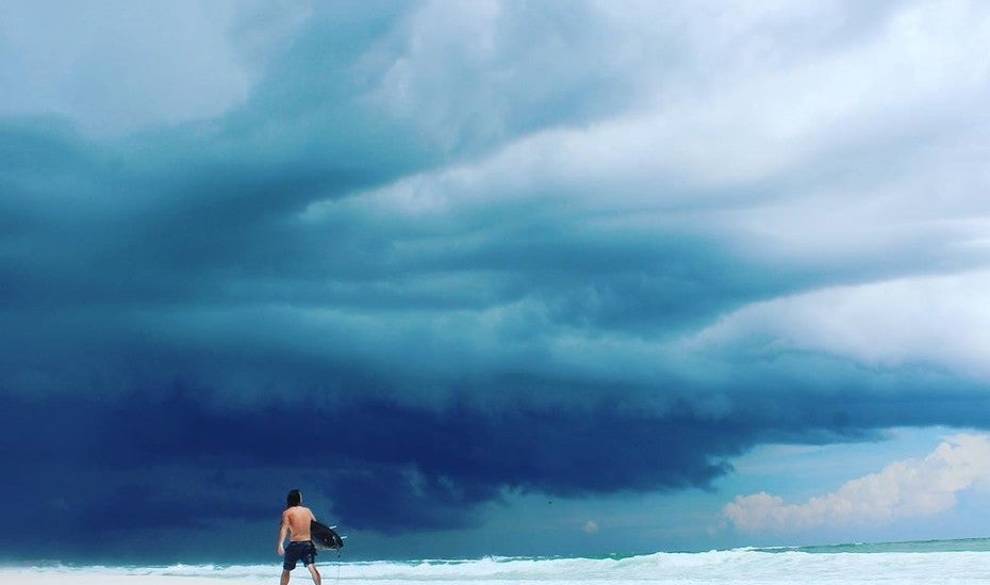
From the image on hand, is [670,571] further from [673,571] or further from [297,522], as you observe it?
[297,522]

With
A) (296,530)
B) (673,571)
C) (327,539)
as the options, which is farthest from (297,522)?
(673,571)

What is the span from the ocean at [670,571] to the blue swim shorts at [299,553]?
43.3ft

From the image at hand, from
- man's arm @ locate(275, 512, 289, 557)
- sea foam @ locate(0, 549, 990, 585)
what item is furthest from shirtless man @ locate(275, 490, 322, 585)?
sea foam @ locate(0, 549, 990, 585)

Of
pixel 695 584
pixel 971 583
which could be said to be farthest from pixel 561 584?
pixel 971 583

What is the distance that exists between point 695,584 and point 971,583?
23.8 ft

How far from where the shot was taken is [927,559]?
1373 inches

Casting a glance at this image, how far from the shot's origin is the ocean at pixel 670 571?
30078 millimetres

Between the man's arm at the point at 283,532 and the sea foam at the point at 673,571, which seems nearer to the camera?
the man's arm at the point at 283,532

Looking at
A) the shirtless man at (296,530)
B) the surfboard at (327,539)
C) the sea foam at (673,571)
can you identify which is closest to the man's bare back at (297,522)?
the shirtless man at (296,530)

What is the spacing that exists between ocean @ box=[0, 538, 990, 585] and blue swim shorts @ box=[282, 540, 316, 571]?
43.3 ft

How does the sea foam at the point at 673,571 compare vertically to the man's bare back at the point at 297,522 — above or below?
below

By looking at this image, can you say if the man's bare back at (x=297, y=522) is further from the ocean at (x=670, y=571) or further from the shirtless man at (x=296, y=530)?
the ocean at (x=670, y=571)

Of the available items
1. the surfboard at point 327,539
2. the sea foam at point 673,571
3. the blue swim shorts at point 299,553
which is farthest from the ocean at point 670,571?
the blue swim shorts at point 299,553

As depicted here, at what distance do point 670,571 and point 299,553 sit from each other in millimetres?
24267
